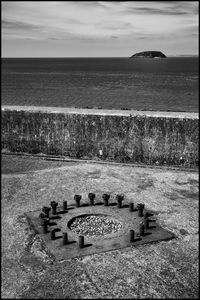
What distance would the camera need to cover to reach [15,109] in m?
10.4

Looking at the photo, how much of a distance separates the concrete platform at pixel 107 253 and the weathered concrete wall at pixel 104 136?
2.71 feet

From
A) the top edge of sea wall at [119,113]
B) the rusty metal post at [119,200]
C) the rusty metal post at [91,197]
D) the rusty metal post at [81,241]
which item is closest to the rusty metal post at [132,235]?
the rusty metal post at [81,241]

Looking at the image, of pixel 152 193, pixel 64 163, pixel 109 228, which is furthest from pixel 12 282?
pixel 64 163

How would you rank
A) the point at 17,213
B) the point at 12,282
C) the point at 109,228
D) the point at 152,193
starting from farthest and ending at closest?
the point at 152,193
the point at 17,213
the point at 109,228
the point at 12,282

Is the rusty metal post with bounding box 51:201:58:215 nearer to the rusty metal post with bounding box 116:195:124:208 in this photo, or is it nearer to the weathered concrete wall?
the rusty metal post with bounding box 116:195:124:208

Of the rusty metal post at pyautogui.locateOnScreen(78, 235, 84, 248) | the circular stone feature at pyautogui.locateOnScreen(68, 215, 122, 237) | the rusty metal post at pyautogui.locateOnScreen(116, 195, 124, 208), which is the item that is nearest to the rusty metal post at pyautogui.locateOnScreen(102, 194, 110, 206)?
the rusty metal post at pyautogui.locateOnScreen(116, 195, 124, 208)

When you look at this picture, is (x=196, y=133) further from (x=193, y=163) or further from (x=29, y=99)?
(x=29, y=99)

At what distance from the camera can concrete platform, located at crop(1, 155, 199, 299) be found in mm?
4613

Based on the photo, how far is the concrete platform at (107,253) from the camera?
182 inches

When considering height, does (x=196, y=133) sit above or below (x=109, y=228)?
above

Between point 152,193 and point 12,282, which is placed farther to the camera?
point 152,193

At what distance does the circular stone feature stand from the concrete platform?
2.20 feet

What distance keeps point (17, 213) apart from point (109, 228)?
1.67m

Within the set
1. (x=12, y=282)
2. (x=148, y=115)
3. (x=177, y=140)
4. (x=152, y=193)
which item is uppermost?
(x=148, y=115)
